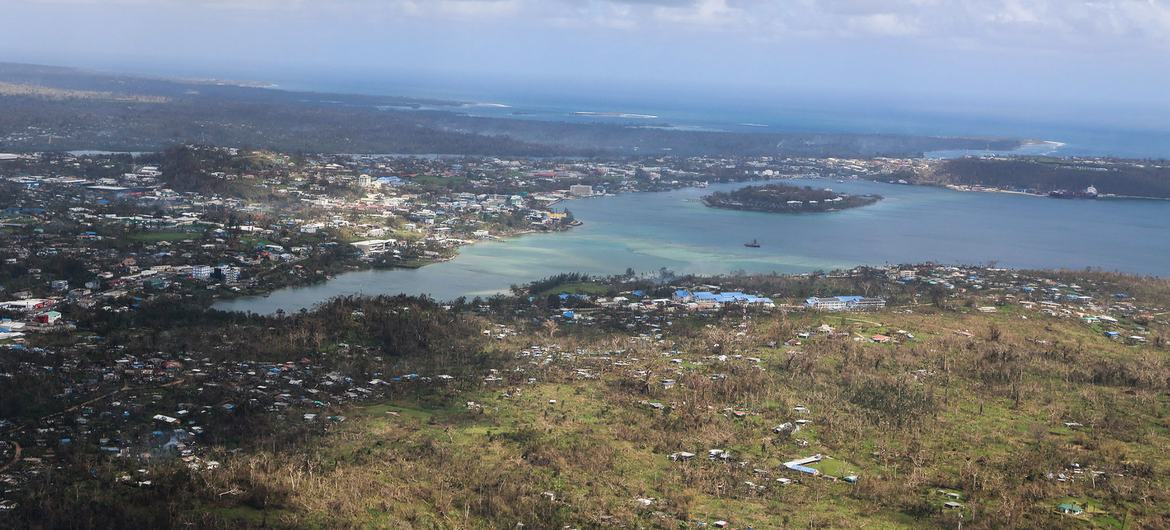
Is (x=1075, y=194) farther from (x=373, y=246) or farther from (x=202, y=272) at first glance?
(x=202, y=272)

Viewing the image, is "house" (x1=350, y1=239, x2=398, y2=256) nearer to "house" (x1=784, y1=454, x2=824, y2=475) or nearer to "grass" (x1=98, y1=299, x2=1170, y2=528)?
"grass" (x1=98, y1=299, x2=1170, y2=528)

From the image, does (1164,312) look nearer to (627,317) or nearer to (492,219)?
(627,317)

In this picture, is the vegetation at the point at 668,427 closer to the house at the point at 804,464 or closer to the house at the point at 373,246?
the house at the point at 804,464

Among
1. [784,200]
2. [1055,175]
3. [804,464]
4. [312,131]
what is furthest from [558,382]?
[312,131]

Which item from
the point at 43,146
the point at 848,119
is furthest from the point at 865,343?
the point at 848,119

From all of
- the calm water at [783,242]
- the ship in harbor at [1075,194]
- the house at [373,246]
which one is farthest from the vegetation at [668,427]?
the ship in harbor at [1075,194]
